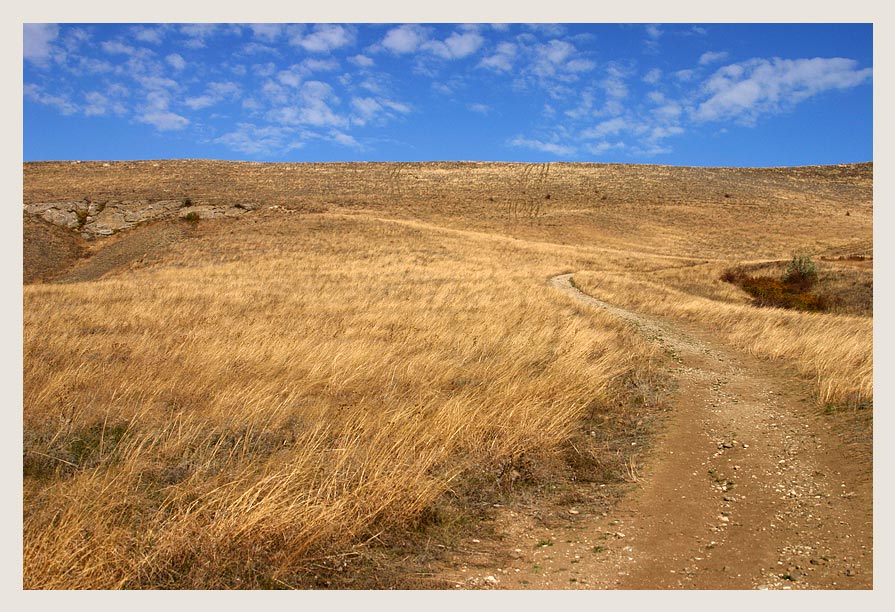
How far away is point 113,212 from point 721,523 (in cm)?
6488

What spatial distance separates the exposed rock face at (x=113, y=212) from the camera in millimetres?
53500

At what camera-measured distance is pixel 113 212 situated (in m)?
56.6

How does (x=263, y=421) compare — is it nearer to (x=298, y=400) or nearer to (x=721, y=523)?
(x=298, y=400)

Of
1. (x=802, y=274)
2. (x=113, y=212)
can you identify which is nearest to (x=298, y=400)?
(x=802, y=274)

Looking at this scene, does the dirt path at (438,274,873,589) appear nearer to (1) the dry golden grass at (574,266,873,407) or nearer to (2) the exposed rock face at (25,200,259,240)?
(1) the dry golden grass at (574,266,873,407)

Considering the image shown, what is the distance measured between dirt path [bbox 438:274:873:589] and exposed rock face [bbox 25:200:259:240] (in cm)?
5792

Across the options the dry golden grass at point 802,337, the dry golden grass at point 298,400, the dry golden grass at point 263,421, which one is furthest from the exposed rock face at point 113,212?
the dry golden grass at point 802,337

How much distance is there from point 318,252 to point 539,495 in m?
36.0

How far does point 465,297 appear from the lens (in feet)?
57.9

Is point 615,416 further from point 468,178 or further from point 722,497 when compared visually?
point 468,178

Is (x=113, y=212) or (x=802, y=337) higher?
(x=113, y=212)

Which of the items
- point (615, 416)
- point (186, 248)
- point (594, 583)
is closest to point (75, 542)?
point (594, 583)

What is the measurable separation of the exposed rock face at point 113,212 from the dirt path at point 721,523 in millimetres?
57924

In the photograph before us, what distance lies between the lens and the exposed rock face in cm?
5350
